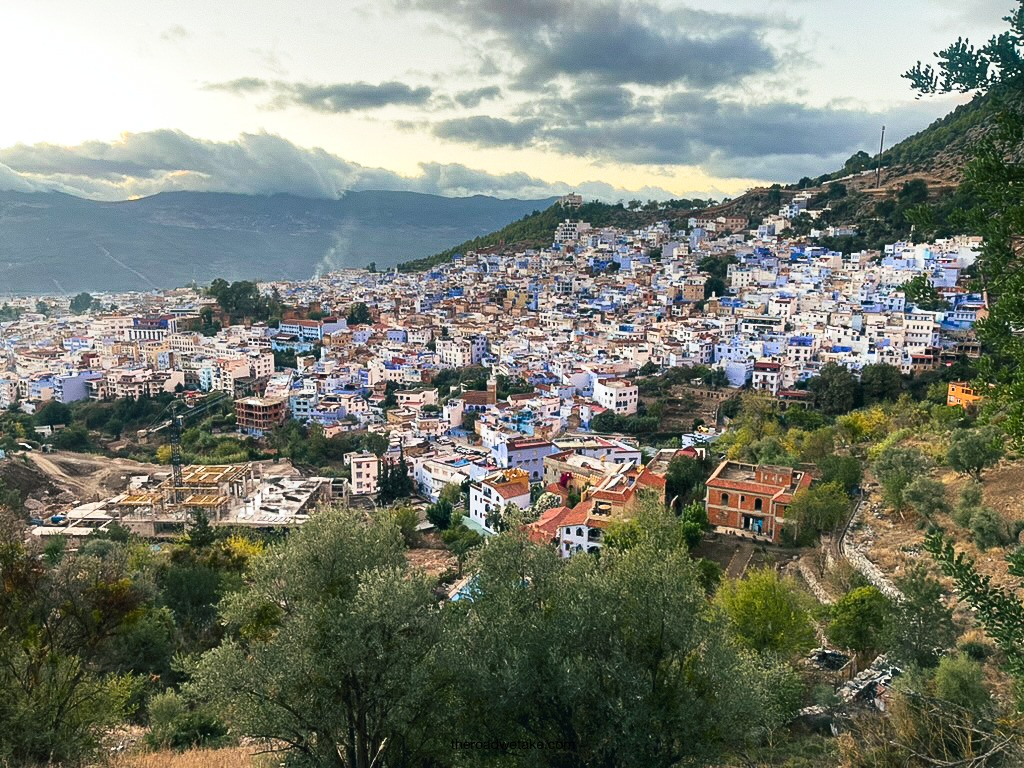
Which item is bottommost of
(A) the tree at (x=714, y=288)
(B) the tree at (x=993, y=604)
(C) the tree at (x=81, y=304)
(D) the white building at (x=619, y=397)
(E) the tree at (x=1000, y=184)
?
(C) the tree at (x=81, y=304)

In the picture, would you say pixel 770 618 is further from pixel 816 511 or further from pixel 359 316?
pixel 359 316

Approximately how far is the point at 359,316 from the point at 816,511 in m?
42.9

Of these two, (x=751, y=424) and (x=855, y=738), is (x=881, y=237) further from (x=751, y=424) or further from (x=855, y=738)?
(x=855, y=738)

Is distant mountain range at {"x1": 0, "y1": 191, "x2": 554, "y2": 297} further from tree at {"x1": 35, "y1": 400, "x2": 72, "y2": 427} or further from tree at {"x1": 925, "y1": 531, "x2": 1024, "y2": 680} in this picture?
tree at {"x1": 925, "y1": 531, "x2": 1024, "y2": 680}

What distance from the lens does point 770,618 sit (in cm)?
880

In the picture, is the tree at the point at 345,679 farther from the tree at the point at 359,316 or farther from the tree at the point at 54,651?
the tree at the point at 359,316

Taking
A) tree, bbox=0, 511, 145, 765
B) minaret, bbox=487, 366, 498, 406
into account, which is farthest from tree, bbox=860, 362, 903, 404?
tree, bbox=0, 511, 145, 765

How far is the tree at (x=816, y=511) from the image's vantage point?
13.6 m

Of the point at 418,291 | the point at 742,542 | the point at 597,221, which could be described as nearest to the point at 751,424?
the point at 742,542

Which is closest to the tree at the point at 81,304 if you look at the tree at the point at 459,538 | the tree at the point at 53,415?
the tree at the point at 53,415

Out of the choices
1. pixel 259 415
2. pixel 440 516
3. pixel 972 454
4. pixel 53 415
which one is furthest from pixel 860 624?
pixel 53 415

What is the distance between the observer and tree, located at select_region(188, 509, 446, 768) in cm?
504

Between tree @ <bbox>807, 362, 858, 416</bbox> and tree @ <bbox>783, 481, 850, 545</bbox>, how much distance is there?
13498 millimetres

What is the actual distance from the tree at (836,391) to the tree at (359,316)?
32.7 metres
